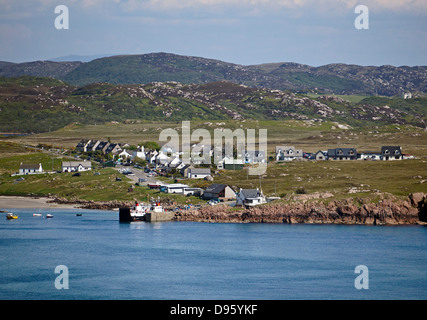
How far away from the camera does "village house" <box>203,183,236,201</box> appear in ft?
278

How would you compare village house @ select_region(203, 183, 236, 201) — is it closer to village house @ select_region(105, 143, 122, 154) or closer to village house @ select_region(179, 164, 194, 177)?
village house @ select_region(179, 164, 194, 177)

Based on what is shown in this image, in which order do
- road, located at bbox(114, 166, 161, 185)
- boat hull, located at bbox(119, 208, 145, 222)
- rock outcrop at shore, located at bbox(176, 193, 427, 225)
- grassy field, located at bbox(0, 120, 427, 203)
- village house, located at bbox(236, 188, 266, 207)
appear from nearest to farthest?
rock outcrop at shore, located at bbox(176, 193, 427, 225)
boat hull, located at bbox(119, 208, 145, 222)
village house, located at bbox(236, 188, 266, 207)
grassy field, located at bbox(0, 120, 427, 203)
road, located at bbox(114, 166, 161, 185)

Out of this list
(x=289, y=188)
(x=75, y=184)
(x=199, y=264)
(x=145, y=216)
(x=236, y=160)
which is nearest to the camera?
(x=199, y=264)

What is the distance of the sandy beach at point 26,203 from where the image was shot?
88.5 metres

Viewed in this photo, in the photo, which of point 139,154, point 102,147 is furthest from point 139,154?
point 102,147

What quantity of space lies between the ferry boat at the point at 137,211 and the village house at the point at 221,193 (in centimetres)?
865

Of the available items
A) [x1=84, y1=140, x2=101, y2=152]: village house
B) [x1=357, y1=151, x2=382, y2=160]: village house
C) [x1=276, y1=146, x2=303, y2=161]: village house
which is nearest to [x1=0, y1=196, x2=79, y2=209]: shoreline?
[x1=276, y1=146, x2=303, y2=161]: village house

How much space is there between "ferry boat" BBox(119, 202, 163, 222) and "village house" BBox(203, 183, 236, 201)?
8653 millimetres
